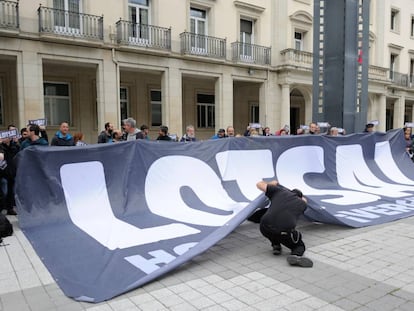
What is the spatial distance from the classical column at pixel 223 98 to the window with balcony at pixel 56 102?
7364 millimetres

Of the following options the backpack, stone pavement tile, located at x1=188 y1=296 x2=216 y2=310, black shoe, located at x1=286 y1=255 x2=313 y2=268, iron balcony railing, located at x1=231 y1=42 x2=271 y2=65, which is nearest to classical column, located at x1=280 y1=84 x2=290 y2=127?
iron balcony railing, located at x1=231 y1=42 x2=271 y2=65

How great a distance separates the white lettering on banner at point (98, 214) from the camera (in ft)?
16.6

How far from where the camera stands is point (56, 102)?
16.8m

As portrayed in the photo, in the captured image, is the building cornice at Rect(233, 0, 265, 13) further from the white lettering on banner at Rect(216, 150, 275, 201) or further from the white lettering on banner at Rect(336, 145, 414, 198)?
the white lettering on banner at Rect(216, 150, 275, 201)

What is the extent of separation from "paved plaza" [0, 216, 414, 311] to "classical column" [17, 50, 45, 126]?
31.1 feet

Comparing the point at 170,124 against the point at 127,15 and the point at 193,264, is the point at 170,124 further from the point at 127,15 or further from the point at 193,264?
the point at 193,264

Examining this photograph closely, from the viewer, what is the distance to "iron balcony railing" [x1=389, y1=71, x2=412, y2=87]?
93.9 ft

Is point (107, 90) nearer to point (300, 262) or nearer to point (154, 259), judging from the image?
point (154, 259)

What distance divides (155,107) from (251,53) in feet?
20.0

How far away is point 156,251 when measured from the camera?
4609 mm

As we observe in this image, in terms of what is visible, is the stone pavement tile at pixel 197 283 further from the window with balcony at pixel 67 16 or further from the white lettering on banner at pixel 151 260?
the window with balcony at pixel 67 16

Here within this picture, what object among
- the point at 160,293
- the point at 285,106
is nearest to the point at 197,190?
the point at 160,293

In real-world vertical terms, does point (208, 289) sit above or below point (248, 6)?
below

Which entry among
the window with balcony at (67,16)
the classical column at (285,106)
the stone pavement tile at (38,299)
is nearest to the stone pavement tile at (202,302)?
the stone pavement tile at (38,299)
